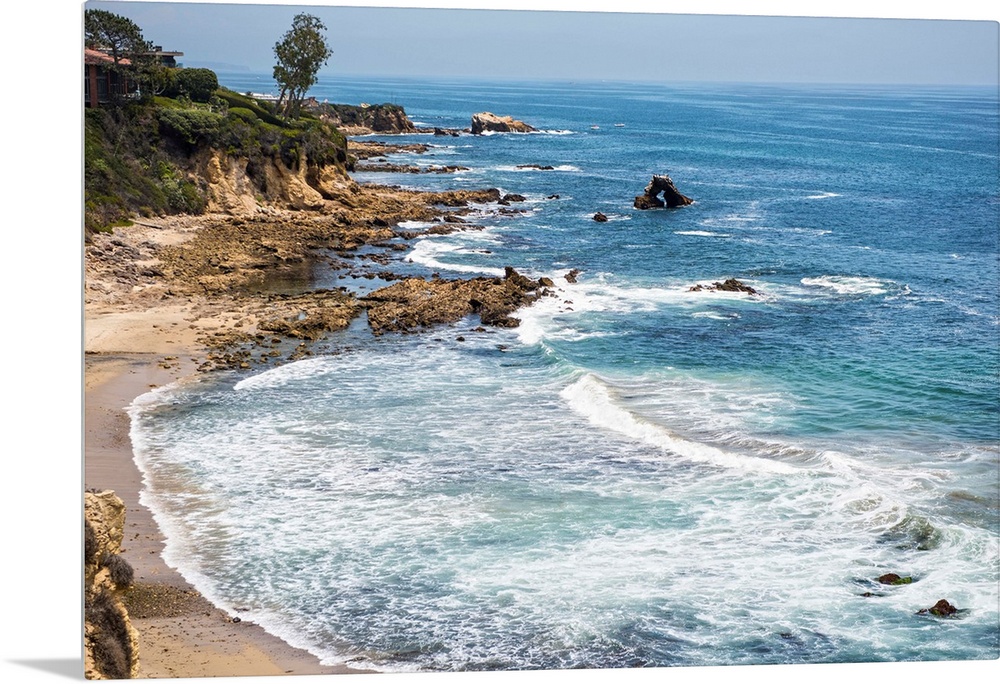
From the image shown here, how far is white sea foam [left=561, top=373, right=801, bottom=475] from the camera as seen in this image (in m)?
20.8

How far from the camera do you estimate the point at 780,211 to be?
4031 cm

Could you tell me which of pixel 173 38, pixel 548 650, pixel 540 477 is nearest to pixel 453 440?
pixel 540 477

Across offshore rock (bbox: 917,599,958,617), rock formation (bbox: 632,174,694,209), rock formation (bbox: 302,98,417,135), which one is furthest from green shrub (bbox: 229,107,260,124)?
offshore rock (bbox: 917,599,958,617)

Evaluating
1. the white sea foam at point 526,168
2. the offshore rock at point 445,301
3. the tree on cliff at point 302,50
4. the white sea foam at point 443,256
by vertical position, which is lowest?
the offshore rock at point 445,301

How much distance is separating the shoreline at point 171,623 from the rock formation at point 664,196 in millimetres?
25539

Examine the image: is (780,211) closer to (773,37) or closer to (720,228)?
(720,228)

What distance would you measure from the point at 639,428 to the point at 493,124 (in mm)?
55293

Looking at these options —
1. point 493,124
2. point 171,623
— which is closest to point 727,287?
point 171,623

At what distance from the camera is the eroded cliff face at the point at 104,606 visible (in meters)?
13.2

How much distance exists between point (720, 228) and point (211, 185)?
19.1 m

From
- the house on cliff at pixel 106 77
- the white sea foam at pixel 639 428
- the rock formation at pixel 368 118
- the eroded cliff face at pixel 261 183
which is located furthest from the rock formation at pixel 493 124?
the white sea foam at pixel 639 428

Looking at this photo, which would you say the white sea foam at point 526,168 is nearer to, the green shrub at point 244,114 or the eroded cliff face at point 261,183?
the eroded cliff face at point 261,183

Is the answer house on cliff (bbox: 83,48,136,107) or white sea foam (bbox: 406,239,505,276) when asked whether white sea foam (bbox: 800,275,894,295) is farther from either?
house on cliff (bbox: 83,48,136,107)

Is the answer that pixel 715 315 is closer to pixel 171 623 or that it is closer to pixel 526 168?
pixel 171 623
